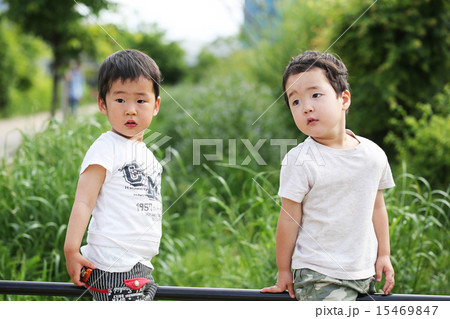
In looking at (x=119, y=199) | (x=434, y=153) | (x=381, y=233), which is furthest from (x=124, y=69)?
(x=434, y=153)

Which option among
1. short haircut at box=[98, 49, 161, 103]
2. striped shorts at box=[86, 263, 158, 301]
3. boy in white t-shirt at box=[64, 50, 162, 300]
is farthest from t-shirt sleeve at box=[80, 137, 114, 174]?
striped shorts at box=[86, 263, 158, 301]

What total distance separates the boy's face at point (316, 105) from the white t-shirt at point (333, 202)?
2.2 inches

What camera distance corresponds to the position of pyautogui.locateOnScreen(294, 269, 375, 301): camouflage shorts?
A: 1.45m

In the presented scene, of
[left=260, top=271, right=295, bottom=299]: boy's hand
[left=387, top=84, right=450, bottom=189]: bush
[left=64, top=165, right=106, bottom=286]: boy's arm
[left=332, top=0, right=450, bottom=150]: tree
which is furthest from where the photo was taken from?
[left=332, top=0, right=450, bottom=150]: tree

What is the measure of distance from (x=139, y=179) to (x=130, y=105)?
0.22 m

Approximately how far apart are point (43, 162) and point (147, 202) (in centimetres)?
167

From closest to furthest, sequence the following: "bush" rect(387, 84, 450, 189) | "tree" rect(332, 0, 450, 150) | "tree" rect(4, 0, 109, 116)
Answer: "bush" rect(387, 84, 450, 189)
"tree" rect(332, 0, 450, 150)
"tree" rect(4, 0, 109, 116)

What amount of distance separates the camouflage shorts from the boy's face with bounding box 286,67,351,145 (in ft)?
1.30

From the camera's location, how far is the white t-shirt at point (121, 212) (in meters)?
1.45

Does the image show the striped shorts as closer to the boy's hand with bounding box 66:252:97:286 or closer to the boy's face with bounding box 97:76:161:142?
the boy's hand with bounding box 66:252:97:286

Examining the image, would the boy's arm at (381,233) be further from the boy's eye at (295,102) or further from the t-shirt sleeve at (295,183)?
the boy's eye at (295,102)

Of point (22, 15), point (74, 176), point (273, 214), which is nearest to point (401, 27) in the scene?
point (273, 214)

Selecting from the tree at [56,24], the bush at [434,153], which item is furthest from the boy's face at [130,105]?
the tree at [56,24]

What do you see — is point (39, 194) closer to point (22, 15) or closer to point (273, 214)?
point (273, 214)
